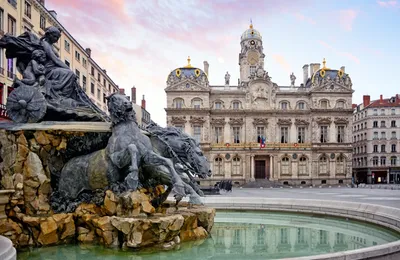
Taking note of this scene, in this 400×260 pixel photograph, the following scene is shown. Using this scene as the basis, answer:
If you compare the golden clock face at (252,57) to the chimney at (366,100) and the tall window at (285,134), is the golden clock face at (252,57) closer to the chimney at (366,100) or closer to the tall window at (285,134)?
the tall window at (285,134)

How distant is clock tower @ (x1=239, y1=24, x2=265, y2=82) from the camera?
6419cm

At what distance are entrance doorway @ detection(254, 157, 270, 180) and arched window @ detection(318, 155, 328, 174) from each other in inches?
320

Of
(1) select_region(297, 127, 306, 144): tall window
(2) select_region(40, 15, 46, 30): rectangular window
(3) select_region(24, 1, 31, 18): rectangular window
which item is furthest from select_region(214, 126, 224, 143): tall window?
(3) select_region(24, 1, 31, 18): rectangular window

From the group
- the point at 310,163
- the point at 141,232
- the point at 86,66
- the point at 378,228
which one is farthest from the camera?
the point at 310,163

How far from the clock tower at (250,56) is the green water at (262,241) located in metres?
51.1

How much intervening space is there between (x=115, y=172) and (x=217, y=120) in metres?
49.3

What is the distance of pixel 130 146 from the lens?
9.00 metres

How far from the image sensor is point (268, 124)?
2295 inches

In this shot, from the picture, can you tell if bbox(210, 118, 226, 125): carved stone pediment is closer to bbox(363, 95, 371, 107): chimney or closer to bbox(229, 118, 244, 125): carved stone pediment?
bbox(229, 118, 244, 125): carved stone pediment

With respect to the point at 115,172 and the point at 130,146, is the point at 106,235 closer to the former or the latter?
the point at 115,172

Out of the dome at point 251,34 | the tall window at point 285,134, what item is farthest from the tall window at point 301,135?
the dome at point 251,34

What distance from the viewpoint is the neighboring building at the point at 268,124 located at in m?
57.0

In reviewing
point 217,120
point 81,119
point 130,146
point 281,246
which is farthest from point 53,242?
point 217,120

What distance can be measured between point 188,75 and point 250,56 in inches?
529
